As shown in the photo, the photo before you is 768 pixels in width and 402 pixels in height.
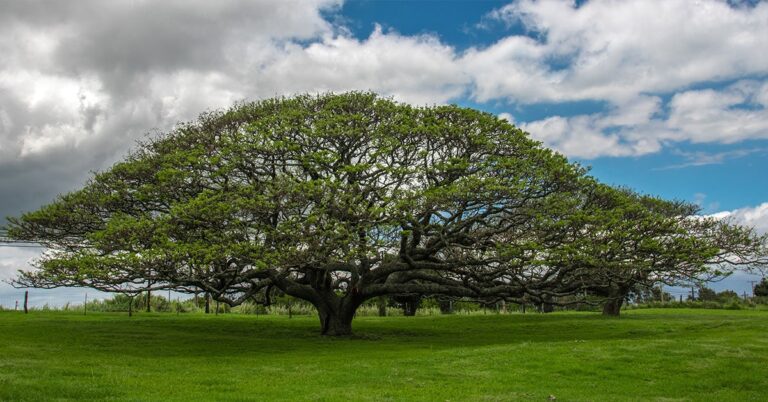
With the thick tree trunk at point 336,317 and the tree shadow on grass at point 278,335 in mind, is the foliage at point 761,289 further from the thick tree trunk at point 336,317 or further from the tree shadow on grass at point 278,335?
the thick tree trunk at point 336,317

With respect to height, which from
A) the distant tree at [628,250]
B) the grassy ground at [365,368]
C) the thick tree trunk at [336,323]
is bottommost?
the grassy ground at [365,368]

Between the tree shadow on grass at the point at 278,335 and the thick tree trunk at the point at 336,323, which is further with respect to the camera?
the thick tree trunk at the point at 336,323

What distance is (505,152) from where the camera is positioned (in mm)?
27172

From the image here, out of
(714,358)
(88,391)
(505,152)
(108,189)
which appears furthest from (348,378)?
(108,189)

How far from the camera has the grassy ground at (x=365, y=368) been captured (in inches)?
553

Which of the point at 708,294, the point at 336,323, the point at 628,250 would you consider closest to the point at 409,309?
the point at 336,323

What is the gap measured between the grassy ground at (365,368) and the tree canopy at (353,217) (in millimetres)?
2719


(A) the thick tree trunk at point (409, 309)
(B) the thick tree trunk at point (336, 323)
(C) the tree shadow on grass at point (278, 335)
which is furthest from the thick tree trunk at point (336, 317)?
(A) the thick tree trunk at point (409, 309)

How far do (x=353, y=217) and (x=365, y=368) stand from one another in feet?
22.7

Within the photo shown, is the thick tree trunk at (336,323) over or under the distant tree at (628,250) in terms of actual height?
under

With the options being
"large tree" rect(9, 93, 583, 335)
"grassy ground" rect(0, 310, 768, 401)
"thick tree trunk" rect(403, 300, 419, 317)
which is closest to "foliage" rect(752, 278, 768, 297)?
"thick tree trunk" rect(403, 300, 419, 317)

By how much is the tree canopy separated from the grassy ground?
272cm

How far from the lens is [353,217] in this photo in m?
23.1

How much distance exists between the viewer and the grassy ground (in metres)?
14.1
